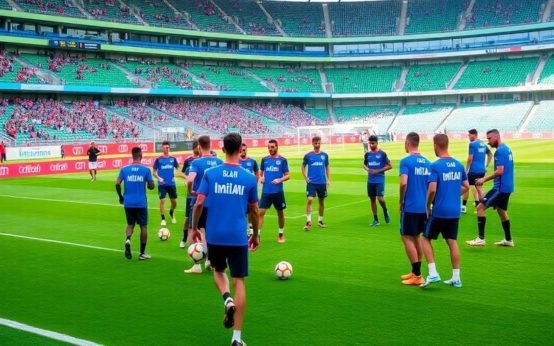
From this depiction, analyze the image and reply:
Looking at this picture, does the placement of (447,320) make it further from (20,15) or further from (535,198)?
(20,15)

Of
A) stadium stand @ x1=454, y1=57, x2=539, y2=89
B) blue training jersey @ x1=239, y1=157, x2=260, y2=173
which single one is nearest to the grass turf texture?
blue training jersey @ x1=239, y1=157, x2=260, y2=173

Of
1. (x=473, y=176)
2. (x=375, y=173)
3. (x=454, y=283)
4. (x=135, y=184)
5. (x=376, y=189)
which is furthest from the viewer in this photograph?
(x=473, y=176)

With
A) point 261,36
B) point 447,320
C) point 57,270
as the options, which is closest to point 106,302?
point 57,270

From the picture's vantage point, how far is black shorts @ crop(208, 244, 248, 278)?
22.2ft

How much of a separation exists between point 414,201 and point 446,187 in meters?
0.57

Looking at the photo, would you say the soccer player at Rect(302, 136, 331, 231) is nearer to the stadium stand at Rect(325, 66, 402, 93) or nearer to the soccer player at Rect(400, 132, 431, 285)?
the soccer player at Rect(400, 132, 431, 285)

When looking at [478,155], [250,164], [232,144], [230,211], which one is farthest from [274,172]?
[232,144]

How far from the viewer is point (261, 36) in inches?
3204

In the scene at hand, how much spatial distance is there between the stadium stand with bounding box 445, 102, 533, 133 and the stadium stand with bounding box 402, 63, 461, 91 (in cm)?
578

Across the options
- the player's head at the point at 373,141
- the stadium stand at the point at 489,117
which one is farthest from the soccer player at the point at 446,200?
the stadium stand at the point at 489,117

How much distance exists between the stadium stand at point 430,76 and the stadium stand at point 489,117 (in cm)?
578

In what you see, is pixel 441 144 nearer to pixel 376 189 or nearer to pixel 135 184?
pixel 135 184

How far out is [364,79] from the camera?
87562mm

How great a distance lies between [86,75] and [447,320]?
5990 cm
